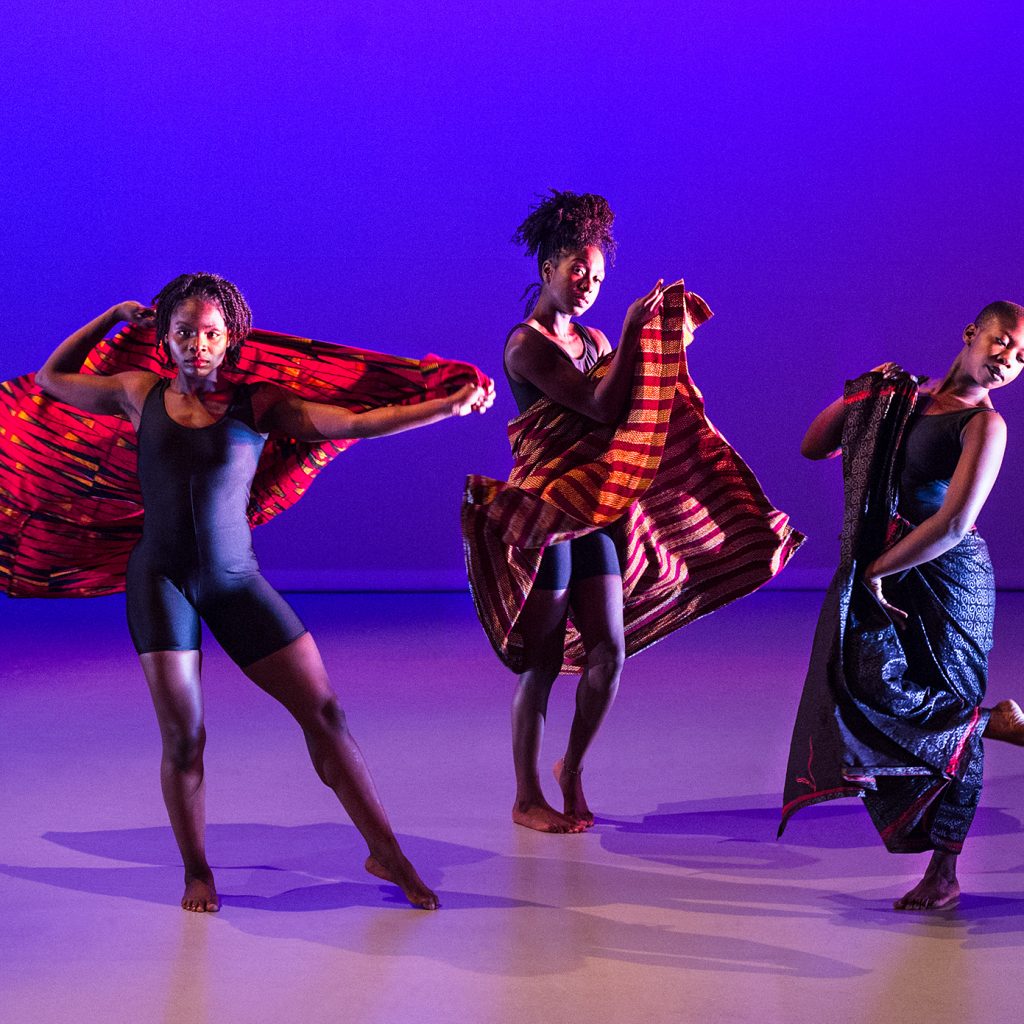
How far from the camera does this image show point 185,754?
3.02 metres

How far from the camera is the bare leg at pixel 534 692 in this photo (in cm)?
364

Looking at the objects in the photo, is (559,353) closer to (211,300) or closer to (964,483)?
(211,300)

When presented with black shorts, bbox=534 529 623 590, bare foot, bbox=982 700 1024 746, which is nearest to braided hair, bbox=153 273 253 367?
black shorts, bbox=534 529 623 590

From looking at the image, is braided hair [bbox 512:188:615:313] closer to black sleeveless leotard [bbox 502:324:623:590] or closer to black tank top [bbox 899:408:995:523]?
black sleeveless leotard [bbox 502:324:623:590]

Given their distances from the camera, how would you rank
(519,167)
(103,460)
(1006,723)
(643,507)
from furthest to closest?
(519,167) → (643,507) → (103,460) → (1006,723)

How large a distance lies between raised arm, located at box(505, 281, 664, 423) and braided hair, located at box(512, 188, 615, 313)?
16 centimetres

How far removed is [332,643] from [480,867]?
3432 mm

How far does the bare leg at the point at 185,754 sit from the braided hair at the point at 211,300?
2.24ft

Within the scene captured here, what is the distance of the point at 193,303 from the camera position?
118 inches

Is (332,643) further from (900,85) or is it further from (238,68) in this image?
(900,85)

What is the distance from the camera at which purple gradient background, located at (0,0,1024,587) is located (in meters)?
7.83

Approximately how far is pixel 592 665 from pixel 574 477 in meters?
0.49

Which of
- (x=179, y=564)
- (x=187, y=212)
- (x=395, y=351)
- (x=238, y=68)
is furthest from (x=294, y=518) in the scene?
(x=179, y=564)

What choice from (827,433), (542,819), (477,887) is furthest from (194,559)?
(827,433)
